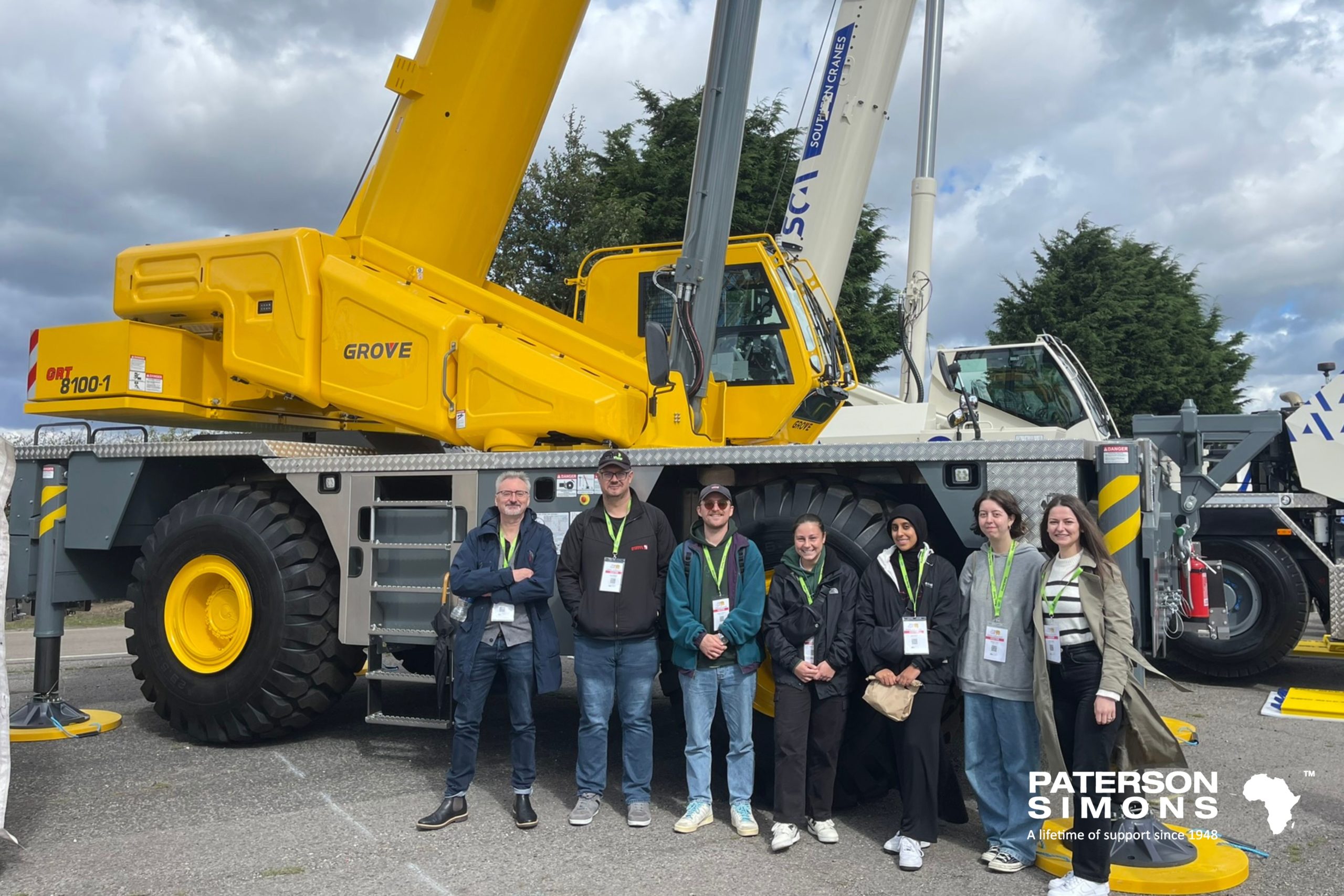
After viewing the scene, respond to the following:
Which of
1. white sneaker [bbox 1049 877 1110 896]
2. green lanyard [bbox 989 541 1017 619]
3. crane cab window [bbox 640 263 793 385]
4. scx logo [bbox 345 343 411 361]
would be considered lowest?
white sneaker [bbox 1049 877 1110 896]

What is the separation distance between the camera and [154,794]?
18.6 feet

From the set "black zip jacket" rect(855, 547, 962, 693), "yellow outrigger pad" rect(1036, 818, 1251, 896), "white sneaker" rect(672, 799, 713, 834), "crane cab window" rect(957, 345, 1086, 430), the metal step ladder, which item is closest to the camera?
"yellow outrigger pad" rect(1036, 818, 1251, 896)

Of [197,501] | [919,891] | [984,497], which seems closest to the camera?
[919,891]

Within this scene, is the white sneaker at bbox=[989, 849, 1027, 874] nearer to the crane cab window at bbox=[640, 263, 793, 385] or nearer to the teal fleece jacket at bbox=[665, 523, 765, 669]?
the teal fleece jacket at bbox=[665, 523, 765, 669]

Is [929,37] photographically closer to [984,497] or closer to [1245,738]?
[1245,738]

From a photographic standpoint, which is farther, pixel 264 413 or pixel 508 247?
pixel 508 247

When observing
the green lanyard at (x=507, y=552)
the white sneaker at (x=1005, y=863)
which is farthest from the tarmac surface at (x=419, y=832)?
the green lanyard at (x=507, y=552)

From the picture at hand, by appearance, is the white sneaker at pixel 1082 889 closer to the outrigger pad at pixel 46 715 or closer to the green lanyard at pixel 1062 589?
the green lanyard at pixel 1062 589

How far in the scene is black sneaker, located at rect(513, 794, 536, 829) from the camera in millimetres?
→ 5047

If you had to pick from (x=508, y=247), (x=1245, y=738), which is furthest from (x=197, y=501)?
(x=508, y=247)

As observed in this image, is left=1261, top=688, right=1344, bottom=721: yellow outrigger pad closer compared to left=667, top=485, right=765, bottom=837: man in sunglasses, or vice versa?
left=667, top=485, right=765, bottom=837: man in sunglasses

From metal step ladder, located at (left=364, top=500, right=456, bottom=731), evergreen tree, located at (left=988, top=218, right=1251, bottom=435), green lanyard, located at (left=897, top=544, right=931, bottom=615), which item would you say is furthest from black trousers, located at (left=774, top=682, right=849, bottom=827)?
evergreen tree, located at (left=988, top=218, right=1251, bottom=435)

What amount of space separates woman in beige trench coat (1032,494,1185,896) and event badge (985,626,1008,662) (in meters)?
0.16

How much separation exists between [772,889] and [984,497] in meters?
1.86
